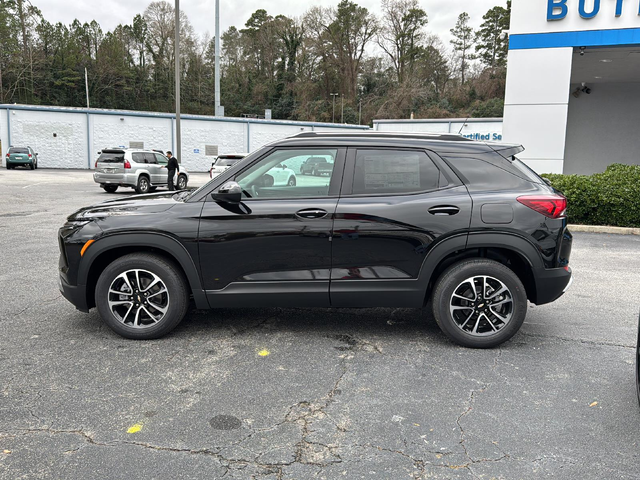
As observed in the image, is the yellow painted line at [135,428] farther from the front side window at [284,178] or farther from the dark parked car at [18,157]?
the dark parked car at [18,157]

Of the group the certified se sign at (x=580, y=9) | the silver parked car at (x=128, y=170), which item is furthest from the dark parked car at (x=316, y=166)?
the silver parked car at (x=128, y=170)

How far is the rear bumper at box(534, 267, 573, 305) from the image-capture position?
4.35m

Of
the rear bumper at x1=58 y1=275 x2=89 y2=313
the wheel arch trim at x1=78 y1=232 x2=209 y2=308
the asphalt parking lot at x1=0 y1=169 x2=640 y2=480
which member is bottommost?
the asphalt parking lot at x1=0 y1=169 x2=640 y2=480

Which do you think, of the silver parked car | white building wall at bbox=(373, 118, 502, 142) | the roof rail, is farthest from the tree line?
the roof rail

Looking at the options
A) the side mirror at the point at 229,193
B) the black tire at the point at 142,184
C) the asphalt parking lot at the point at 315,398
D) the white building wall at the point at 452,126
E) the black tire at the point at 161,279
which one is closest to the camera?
the asphalt parking lot at the point at 315,398

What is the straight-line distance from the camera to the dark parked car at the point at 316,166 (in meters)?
4.51

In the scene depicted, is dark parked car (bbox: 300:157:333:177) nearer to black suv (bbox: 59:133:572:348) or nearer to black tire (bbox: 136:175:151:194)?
black suv (bbox: 59:133:572:348)

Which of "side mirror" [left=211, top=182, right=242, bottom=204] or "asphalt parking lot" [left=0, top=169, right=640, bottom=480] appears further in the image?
"side mirror" [left=211, top=182, right=242, bottom=204]

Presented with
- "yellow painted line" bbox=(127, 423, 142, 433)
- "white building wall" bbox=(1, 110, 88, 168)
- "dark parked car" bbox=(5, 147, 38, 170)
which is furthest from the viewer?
"white building wall" bbox=(1, 110, 88, 168)

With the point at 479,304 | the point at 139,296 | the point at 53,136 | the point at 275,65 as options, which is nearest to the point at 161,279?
the point at 139,296

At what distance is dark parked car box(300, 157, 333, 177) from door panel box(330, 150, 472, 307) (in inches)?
11.9

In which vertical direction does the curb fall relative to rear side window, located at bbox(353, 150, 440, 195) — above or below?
below

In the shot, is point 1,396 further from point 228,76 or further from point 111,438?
point 228,76

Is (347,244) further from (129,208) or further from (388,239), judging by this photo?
(129,208)
